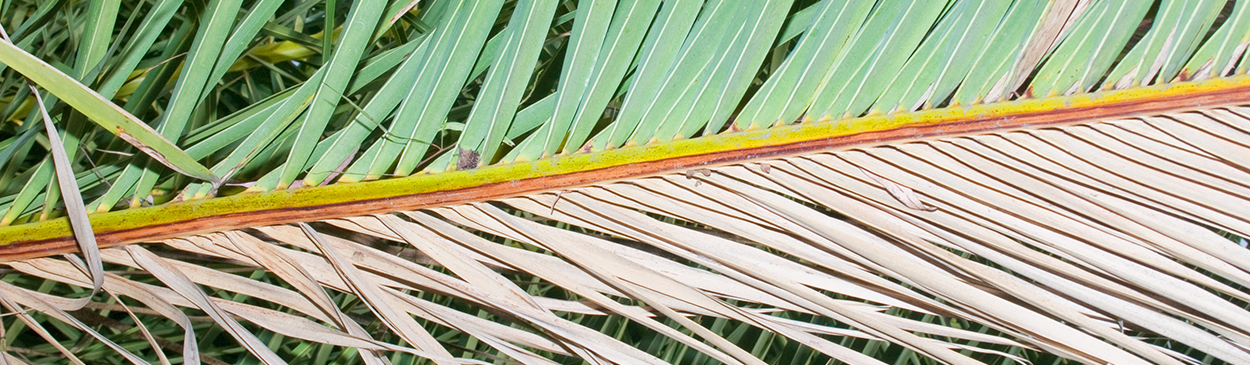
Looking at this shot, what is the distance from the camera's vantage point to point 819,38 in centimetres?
45

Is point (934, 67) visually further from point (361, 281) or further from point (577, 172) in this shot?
point (361, 281)

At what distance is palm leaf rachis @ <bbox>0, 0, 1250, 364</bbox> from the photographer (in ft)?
1.45

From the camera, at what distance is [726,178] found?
0.47 metres

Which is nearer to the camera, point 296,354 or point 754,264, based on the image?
point 754,264

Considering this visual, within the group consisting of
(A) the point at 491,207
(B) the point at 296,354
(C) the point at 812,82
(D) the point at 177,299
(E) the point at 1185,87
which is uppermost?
(E) the point at 1185,87

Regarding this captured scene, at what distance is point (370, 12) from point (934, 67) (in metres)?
0.37

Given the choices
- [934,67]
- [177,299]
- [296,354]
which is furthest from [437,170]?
[296,354]

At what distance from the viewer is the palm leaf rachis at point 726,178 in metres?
0.44

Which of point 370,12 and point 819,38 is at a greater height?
point 819,38

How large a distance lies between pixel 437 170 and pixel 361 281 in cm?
9

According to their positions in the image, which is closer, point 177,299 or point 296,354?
point 177,299

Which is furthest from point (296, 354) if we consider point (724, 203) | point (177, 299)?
point (724, 203)

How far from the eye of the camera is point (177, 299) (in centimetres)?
46

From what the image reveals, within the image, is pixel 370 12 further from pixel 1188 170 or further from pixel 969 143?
pixel 1188 170
